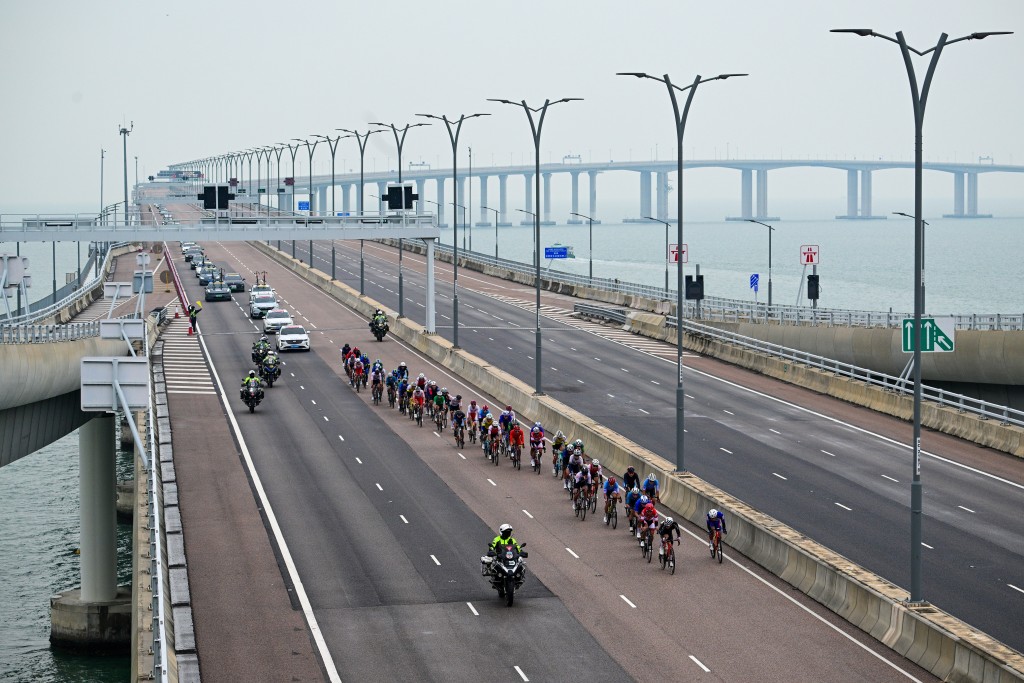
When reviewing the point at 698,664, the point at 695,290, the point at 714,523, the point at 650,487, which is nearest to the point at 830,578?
the point at 714,523

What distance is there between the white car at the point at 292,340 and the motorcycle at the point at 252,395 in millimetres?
16989

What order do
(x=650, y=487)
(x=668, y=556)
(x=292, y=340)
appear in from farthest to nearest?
(x=292, y=340)
(x=650, y=487)
(x=668, y=556)

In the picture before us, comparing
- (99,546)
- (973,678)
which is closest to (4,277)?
(99,546)

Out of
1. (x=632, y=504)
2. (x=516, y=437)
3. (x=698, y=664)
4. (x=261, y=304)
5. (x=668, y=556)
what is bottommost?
(x=698, y=664)

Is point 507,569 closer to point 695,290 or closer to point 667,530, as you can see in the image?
point 667,530

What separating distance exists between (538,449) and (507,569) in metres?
13.4

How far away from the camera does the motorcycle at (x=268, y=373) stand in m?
57.4

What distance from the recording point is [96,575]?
43.4 meters

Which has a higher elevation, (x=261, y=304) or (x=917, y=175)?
(x=917, y=175)

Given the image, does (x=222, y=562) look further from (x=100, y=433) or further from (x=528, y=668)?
(x=100, y=433)

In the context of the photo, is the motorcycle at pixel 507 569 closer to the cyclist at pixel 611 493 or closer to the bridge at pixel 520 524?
the bridge at pixel 520 524

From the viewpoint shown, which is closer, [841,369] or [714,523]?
[714,523]

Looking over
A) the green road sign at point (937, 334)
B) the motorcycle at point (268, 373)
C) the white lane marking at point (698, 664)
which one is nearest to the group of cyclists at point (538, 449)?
the motorcycle at point (268, 373)

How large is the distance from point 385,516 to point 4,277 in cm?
2147
